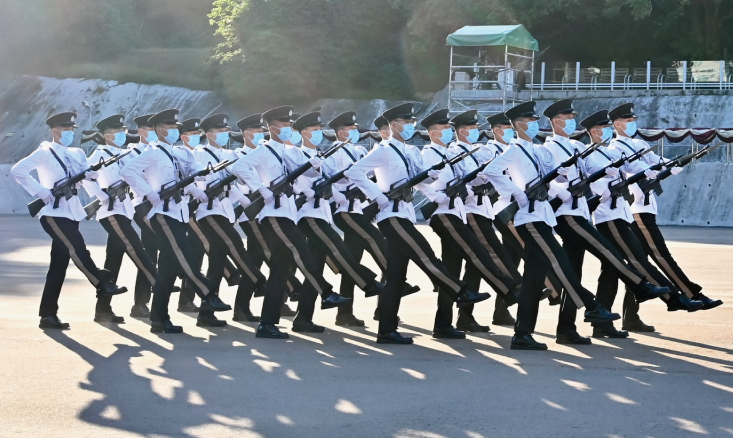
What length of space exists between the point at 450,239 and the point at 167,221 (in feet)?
8.39

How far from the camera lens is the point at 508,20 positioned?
41.0 meters

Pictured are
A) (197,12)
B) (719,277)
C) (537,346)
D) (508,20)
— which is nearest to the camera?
(537,346)

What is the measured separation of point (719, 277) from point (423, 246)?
23.6ft

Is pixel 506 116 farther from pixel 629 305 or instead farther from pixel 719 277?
pixel 719 277

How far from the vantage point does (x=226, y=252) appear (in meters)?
10.6

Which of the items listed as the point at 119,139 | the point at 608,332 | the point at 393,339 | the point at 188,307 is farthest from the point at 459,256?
the point at 119,139

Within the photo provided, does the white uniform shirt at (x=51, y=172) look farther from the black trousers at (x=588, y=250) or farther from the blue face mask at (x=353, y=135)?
the black trousers at (x=588, y=250)

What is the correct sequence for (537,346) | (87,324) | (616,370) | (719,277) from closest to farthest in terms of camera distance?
(616,370) < (537,346) < (87,324) < (719,277)

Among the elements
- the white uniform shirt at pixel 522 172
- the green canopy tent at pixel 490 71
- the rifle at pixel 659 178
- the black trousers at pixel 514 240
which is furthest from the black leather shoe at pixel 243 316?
the green canopy tent at pixel 490 71

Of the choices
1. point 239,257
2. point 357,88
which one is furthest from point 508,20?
point 239,257

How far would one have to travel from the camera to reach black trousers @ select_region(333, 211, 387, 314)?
1046cm

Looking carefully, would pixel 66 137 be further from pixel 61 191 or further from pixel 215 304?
pixel 215 304

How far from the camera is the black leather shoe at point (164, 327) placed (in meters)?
9.73

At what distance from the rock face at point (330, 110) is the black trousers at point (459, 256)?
21.1 meters
